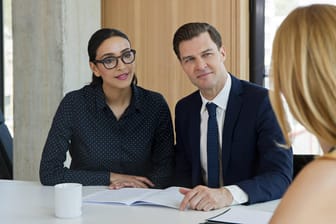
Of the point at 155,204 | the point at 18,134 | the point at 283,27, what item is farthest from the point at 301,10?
the point at 18,134

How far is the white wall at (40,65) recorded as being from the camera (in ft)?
12.3

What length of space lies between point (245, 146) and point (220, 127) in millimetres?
144

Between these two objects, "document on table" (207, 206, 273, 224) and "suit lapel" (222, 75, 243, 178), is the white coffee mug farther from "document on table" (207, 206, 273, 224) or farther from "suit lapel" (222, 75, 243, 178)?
"suit lapel" (222, 75, 243, 178)

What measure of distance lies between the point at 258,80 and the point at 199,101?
1.62 metres

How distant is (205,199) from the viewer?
1.84 meters

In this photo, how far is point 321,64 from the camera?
3.41 ft

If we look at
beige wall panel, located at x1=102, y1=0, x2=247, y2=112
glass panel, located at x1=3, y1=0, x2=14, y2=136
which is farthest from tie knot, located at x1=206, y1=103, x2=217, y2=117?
glass panel, located at x1=3, y1=0, x2=14, y2=136

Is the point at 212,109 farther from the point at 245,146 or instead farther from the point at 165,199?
the point at 165,199

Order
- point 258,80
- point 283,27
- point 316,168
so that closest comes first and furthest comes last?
point 316,168
point 283,27
point 258,80

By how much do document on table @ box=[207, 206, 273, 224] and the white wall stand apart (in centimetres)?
219

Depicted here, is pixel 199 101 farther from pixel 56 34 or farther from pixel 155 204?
pixel 56 34

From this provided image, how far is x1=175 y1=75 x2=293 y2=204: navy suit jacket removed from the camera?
2012mm

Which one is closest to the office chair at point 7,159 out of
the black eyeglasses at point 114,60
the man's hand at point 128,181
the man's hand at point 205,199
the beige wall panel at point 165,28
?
the beige wall panel at point 165,28

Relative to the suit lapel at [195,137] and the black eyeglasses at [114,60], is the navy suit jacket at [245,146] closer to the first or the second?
the suit lapel at [195,137]
